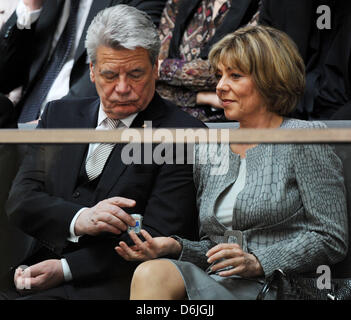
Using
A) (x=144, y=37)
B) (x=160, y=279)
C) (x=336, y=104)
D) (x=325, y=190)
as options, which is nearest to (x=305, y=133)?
(x=325, y=190)

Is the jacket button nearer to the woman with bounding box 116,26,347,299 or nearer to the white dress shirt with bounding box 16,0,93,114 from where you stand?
the woman with bounding box 116,26,347,299

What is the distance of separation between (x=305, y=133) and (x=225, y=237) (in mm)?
312

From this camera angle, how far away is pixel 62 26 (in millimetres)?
3066

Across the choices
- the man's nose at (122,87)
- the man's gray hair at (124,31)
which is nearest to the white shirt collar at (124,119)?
the man's nose at (122,87)

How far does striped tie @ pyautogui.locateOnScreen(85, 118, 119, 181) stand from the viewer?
156 centimetres

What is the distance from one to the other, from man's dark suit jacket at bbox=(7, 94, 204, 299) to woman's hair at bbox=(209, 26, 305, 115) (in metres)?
0.46

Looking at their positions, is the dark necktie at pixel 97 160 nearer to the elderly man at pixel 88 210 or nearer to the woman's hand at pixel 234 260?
the elderly man at pixel 88 210

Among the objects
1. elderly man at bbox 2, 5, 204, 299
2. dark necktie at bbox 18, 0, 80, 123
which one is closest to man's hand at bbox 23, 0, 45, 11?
dark necktie at bbox 18, 0, 80, 123

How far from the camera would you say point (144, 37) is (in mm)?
2150

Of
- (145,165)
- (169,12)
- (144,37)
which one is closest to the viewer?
(145,165)

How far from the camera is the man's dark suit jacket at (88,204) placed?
1.59 meters

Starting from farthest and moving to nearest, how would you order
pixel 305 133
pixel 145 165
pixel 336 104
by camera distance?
pixel 336 104 < pixel 145 165 < pixel 305 133

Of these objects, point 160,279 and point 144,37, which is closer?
point 160,279

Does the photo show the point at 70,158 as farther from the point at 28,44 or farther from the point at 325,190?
the point at 28,44
